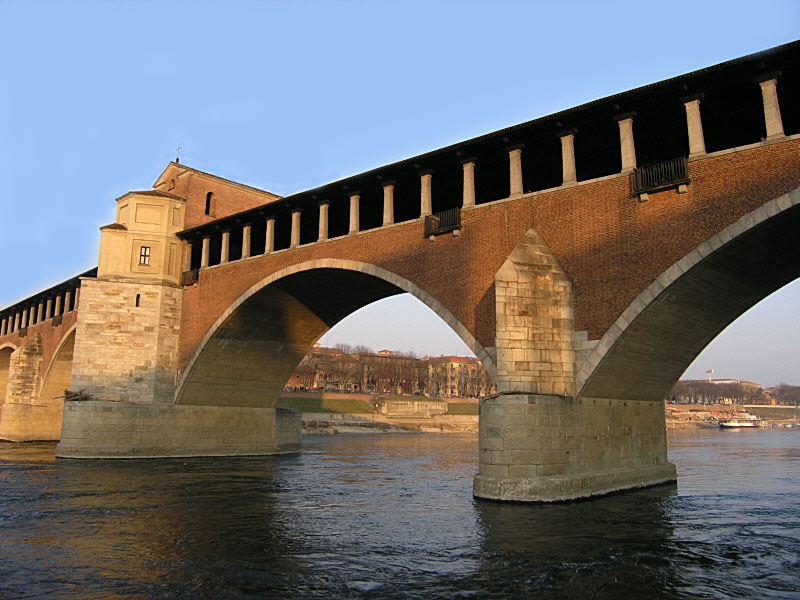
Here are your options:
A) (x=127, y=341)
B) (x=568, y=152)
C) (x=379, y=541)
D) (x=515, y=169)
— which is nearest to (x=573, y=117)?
(x=568, y=152)

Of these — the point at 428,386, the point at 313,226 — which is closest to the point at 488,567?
the point at 313,226

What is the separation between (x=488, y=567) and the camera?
11398mm

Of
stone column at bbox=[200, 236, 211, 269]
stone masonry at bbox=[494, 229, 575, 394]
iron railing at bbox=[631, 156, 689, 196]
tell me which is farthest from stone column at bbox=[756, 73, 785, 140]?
stone column at bbox=[200, 236, 211, 269]

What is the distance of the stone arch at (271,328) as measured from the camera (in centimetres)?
2872

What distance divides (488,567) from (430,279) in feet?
41.0

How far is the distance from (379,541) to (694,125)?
13.0 metres

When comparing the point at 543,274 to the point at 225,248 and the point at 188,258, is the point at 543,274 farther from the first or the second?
the point at 188,258

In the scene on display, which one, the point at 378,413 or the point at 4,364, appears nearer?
the point at 4,364

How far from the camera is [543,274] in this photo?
19.0 m

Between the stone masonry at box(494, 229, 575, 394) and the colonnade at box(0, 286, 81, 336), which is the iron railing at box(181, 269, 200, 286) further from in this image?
the stone masonry at box(494, 229, 575, 394)

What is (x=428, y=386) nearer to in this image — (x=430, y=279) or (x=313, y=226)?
(x=313, y=226)

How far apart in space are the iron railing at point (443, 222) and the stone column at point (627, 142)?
5.66 m

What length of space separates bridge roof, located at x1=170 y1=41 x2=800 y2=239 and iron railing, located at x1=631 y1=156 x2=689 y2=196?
1.90m

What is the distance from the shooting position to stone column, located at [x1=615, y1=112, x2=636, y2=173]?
1842 centimetres
